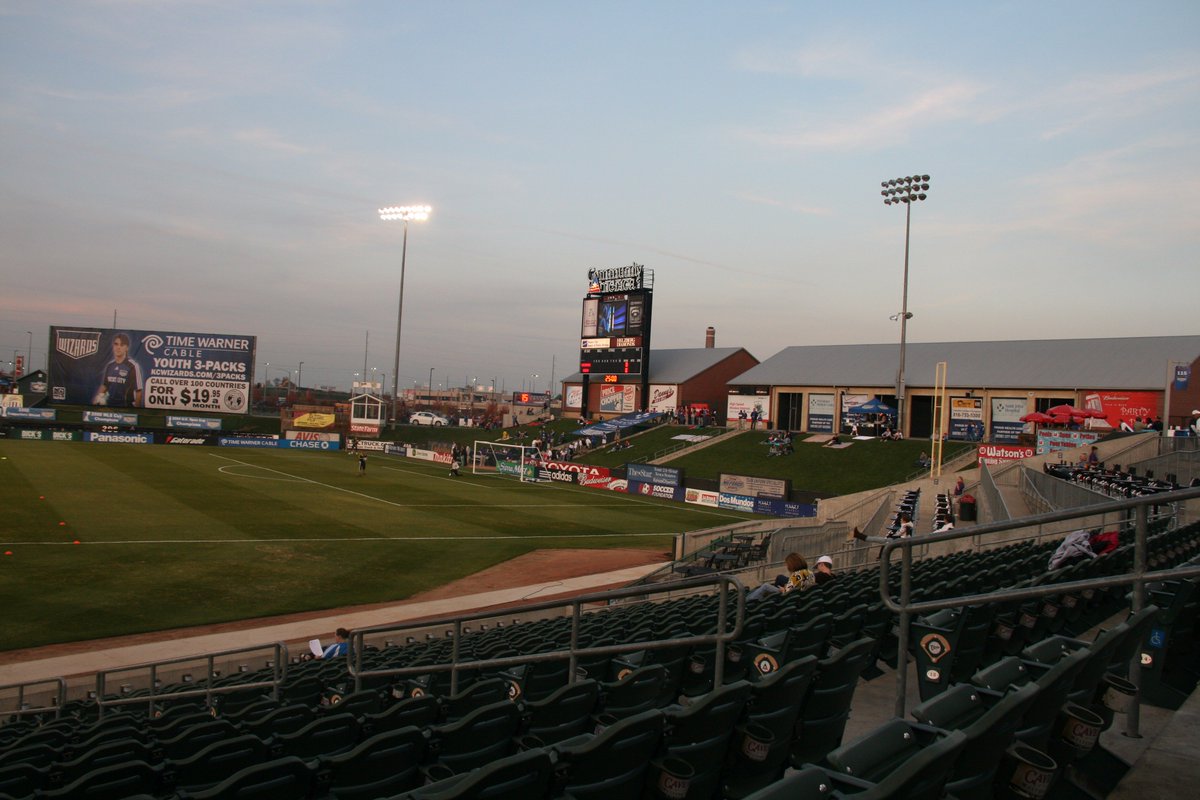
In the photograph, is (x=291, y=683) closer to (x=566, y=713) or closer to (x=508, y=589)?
(x=566, y=713)

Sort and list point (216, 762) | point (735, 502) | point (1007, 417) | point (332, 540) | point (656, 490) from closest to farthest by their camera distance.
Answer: point (216, 762)
point (332, 540)
point (735, 502)
point (656, 490)
point (1007, 417)

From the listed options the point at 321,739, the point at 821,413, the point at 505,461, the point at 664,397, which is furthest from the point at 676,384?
the point at 321,739

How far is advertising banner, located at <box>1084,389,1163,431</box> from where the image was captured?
51250 millimetres

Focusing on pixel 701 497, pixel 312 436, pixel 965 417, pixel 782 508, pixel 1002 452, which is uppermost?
pixel 965 417

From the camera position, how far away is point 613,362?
72375 millimetres

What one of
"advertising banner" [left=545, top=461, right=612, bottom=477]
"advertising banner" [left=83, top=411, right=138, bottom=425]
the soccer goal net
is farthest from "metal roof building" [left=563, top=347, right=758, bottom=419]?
"advertising banner" [left=83, top=411, right=138, bottom=425]

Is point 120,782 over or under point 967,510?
over

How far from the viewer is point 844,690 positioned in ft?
16.3

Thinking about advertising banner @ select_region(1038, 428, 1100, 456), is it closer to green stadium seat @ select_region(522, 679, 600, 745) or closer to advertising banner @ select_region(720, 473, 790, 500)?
advertising banner @ select_region(720, 473, 790, 500)

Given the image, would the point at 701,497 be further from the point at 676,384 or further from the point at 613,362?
the point at 676,384

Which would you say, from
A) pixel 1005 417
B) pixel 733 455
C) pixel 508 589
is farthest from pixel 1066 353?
pixel 508 589

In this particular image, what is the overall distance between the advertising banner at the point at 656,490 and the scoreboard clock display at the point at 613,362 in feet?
57.8

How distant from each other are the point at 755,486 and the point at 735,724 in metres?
43.9

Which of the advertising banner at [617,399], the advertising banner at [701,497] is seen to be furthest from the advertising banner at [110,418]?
the advertising banner at [701,497]
